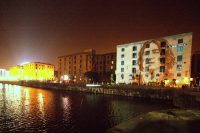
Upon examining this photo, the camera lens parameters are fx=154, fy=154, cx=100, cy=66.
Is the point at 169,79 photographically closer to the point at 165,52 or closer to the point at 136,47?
the point at 165,52

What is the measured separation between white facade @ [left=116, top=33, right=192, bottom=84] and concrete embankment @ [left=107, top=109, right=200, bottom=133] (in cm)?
6913

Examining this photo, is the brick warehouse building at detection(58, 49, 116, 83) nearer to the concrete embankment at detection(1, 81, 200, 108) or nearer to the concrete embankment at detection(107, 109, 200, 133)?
the concrete embankment at detection(1, 81, 200, 108)

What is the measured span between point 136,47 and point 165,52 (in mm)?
17639

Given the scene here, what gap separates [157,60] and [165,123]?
76.6 m

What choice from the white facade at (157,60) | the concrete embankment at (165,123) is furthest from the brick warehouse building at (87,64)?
the concrete embankment at (165,123)

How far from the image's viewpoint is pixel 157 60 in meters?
81.9

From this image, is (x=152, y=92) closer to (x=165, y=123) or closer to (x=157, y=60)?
(x=157, y=60)

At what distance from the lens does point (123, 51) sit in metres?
98.4

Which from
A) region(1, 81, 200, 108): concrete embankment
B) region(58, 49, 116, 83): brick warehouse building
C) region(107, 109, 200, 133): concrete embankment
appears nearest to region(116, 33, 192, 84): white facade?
region(1, 81, 200, 108): concrete embankment

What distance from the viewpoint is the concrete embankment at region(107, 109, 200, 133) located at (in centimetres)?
973

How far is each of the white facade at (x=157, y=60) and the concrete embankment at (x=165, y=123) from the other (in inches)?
2722

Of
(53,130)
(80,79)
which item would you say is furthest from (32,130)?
(80,79)

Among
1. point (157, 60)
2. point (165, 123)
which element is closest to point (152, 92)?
point (157, 60)

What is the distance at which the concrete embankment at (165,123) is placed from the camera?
31.9 feet
